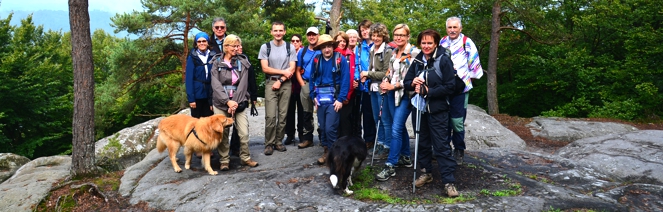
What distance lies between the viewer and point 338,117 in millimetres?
6301

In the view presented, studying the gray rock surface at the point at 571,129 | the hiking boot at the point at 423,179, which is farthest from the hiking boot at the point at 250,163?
the gray rock surface at the point at 571,129

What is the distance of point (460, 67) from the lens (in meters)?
5.37

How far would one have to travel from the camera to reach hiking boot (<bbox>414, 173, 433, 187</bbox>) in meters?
5.23

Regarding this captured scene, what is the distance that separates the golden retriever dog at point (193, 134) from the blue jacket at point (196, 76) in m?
0.44

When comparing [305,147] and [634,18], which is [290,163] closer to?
[305,147]

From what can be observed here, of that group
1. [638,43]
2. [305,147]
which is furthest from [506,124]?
[305,147]

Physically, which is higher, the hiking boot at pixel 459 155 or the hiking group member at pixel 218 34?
the hiking group member at pixel 218 34

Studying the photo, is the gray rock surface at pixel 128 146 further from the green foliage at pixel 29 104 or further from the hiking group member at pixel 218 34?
the green foliage at pixel 29 104

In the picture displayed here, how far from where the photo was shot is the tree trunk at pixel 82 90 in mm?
6668

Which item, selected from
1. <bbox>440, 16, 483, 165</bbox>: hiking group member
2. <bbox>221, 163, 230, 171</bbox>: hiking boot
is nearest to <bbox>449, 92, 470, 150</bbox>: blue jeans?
<bbox>440, 16, 483, 165</bbox>: hiking group member

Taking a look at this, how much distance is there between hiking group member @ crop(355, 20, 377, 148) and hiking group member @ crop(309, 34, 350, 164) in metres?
0.42

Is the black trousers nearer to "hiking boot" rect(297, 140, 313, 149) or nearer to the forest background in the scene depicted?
"hiking boot" rect(297, 140, 313, 149)

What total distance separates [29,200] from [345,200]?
502cm

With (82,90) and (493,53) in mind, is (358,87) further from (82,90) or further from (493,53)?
(493,53)
